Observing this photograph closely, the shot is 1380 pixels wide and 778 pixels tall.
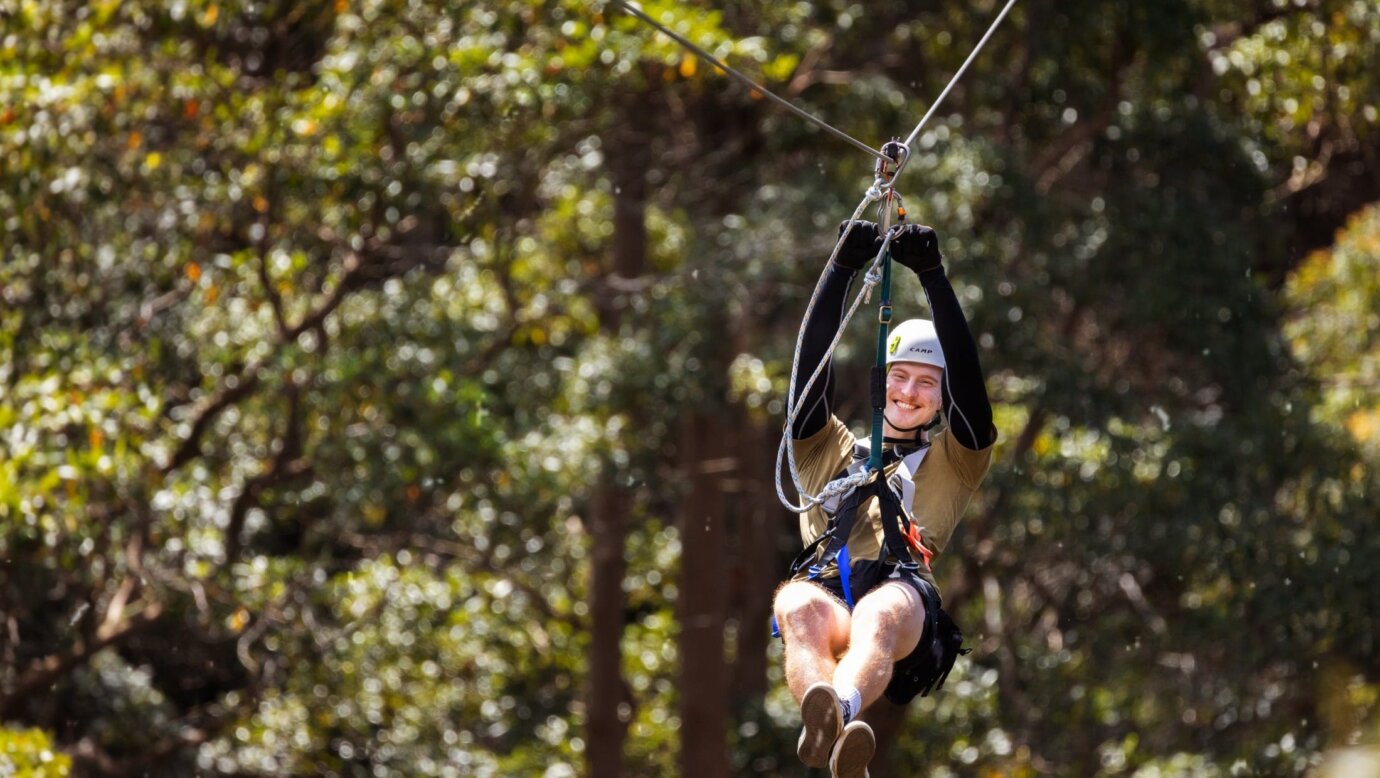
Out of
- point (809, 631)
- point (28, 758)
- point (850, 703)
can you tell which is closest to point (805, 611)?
point (809, 631)

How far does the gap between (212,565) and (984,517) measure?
4.26 metres

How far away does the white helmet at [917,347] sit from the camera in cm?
457

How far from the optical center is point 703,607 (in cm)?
1210

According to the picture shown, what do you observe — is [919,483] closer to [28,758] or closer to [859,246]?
[859,246]

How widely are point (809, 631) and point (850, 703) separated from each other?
243mm

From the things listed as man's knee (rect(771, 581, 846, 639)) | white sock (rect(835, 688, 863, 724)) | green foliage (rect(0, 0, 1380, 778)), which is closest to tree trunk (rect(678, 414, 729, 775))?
green foliage (rect(0, 0, 1380, 778))

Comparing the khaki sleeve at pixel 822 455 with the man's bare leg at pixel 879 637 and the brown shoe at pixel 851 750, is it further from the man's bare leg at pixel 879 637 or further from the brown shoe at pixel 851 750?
the brown shoe at pixel 851 750

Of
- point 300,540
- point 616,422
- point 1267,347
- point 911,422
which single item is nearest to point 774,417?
point 616,422

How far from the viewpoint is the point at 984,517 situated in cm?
1034

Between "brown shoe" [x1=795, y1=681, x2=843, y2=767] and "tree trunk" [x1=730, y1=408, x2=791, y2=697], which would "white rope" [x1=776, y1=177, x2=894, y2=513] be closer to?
"brown shoe" [x1=795, y1=681, x2=843, y2=767]

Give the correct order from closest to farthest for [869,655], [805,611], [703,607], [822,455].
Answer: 1. [869,655]
2. [805,611]
3. [822,455]
4. [703,607]

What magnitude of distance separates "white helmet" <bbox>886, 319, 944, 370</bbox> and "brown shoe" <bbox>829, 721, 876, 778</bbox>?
98 centimetres

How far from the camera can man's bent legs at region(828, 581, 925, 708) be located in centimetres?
416

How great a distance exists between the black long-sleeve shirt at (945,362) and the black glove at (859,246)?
0.04 metres
